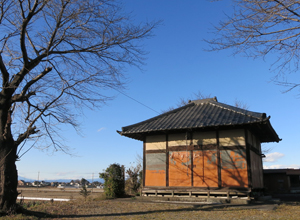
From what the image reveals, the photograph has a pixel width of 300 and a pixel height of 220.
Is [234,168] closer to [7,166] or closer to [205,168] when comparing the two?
[205,168]

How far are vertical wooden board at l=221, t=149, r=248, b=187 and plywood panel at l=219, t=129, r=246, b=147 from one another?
0.33 metres

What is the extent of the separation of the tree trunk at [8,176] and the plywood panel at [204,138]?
26.6 feet

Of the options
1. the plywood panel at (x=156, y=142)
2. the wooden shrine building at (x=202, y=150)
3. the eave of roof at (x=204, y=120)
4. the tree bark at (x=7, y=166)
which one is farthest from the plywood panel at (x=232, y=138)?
the tree bark at (x=7, y=166)

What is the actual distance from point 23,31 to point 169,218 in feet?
23.2

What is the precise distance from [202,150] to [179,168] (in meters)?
1.50

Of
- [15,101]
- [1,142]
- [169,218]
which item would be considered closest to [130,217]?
[169,218]

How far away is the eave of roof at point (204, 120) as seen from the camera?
11297mm

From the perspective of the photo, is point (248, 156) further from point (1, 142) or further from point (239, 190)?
point (1, 142)

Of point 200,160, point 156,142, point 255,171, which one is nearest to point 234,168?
point 200,160

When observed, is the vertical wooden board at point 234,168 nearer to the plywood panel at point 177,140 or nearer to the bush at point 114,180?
the plywood panel at point 177,140

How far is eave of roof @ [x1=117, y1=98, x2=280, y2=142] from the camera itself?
1130cm

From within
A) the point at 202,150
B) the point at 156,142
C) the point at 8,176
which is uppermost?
the point at 156,142

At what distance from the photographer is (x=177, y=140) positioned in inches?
512

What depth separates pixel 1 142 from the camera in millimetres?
7551
